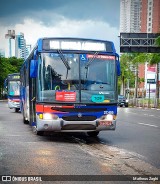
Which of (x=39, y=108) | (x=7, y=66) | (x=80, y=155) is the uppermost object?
(x=7, y=66)

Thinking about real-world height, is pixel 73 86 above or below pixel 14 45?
below

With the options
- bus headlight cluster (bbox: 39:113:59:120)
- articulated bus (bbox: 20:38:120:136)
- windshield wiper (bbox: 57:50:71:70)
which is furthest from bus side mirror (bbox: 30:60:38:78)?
bus headlight cluster (bbox: 39:113:59:120)

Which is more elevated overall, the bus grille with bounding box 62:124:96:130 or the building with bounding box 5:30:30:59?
the building with bounding box 5:30:30:59

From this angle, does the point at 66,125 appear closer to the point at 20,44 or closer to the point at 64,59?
the point at 64,59

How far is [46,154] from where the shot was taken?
8820mm

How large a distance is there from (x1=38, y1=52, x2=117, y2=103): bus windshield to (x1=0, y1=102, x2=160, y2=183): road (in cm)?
136

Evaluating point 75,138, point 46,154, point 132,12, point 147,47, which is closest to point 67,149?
point 46,154

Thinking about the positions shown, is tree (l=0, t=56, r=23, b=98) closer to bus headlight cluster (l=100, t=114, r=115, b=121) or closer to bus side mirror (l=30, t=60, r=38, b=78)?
bus side mirror (l=30, t=60, r=38, b=78)

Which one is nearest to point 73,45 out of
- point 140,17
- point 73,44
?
point 73,44

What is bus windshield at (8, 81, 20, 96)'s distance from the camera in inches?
1157

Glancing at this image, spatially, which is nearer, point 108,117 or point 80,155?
point 80,155

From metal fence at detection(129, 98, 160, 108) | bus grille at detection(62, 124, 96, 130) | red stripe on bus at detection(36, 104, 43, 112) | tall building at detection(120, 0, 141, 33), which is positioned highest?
tall building at detection(120, 0, 141, 33)

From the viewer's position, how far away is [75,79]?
1105 centimetres

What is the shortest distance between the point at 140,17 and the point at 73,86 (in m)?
138
